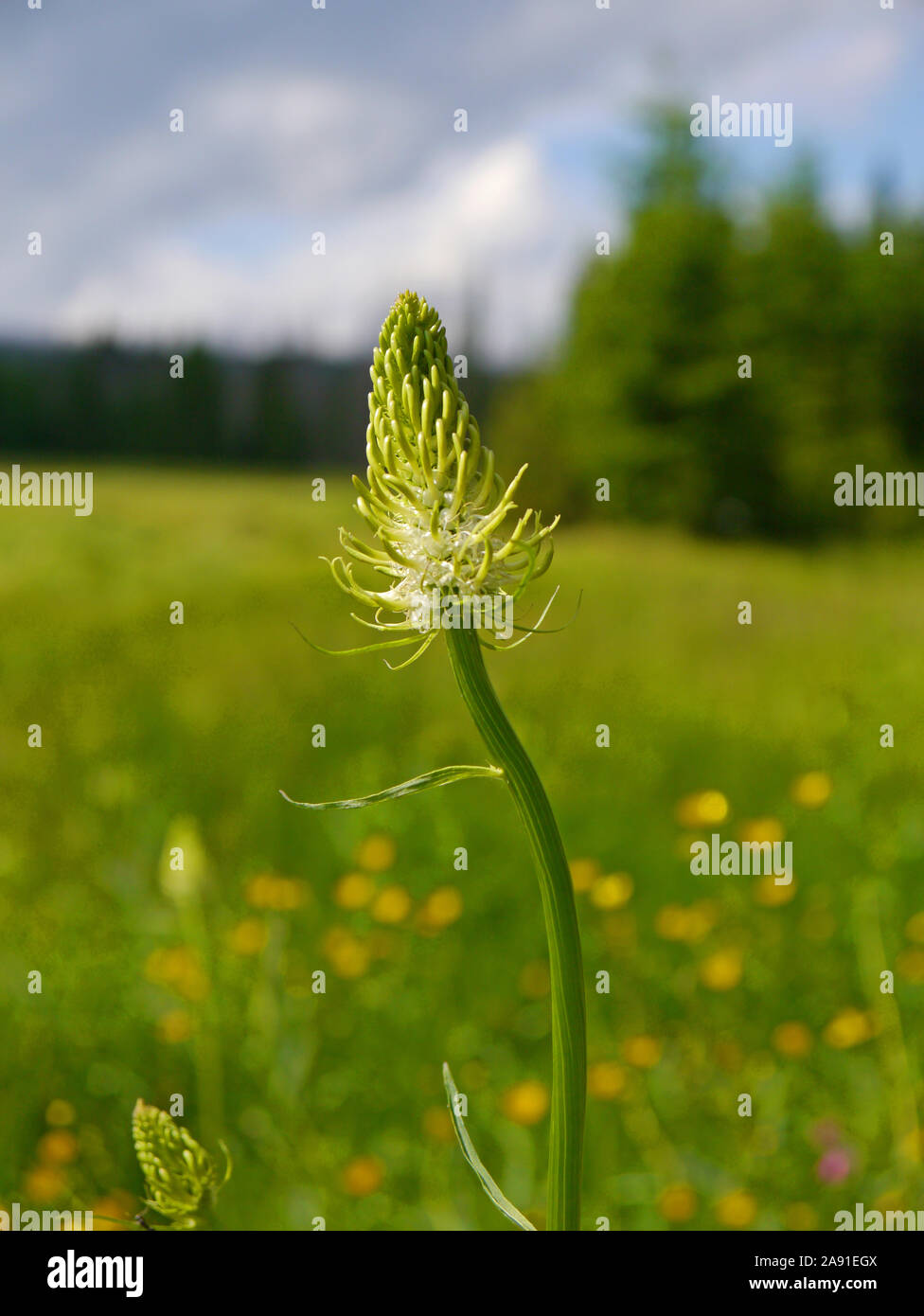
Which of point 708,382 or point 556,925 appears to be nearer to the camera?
point 556,925

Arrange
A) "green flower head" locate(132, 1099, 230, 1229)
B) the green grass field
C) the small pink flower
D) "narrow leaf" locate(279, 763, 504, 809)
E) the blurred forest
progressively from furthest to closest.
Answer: the blurred forest, the green grass field, the small pink flower, "green flower head" locate(132, 1099, 230, 1229), "narrow leaf" locate(279, 763, 504, 809)

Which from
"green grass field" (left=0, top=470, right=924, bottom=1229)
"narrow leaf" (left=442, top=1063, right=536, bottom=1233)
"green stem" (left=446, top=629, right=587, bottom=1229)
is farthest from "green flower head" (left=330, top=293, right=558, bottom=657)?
"green grass field" (left=0, top=470, right=924, bottom=1229)

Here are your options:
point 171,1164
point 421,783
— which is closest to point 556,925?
point 421,783

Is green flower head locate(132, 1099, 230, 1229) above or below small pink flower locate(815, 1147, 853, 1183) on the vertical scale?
above

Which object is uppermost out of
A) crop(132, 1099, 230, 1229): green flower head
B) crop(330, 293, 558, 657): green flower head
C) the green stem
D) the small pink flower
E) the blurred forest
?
the blurred forest

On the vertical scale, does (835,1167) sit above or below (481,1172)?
below

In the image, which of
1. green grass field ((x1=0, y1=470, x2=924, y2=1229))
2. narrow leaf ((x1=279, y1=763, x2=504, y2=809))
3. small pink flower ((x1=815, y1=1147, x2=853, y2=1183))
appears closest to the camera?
narrow leaf ((x1=279, y1=763, x2=504, y2=809))

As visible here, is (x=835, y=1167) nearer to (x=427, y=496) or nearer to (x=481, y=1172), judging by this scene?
(x=481, y=1172)

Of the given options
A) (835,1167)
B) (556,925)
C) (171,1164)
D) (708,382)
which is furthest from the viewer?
(708,382)

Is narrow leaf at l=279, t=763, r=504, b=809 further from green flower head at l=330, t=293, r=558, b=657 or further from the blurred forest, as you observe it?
the blurred forest
